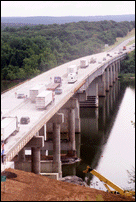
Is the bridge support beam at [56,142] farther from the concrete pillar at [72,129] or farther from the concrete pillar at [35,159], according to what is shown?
the concrete pillar at [72,129]

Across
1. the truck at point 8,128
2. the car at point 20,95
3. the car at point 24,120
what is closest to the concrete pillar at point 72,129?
the car at point 20,95

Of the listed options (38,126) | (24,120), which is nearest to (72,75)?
(24,120)

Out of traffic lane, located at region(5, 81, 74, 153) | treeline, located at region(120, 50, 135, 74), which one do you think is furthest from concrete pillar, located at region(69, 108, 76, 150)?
treeline, located at region(120, 50, 135, 74)

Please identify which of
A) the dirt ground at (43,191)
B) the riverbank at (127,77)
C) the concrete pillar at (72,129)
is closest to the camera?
the dirt ground at (43,191)

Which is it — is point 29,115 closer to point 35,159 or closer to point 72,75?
point 35,159

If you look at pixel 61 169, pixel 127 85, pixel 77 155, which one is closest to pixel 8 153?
pixel 61 169

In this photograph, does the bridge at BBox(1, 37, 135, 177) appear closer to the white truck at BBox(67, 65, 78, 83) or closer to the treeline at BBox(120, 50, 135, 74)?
the white truck at BBox(67, 65, 78, 83)
